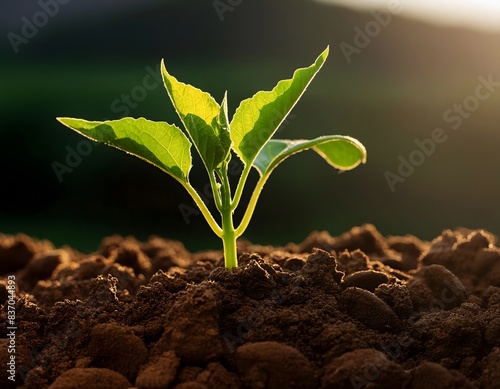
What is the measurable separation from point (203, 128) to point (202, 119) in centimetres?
3

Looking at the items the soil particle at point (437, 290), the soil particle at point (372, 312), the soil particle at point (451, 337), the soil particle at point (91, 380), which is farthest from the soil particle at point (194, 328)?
the soil particle at point (437, 290)

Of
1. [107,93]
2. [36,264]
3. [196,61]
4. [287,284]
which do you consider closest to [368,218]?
→ [196,61]

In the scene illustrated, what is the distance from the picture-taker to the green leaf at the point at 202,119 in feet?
5.91

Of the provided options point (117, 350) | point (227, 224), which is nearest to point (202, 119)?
point (227, 224)

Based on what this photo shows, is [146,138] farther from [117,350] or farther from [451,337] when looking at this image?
[451,337]

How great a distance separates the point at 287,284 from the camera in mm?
1839

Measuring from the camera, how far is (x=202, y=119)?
5.92 ft

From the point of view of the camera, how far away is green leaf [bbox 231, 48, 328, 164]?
5.90ft

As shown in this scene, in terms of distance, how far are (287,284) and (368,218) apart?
11.8ft

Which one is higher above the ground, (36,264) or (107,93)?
(107,93)

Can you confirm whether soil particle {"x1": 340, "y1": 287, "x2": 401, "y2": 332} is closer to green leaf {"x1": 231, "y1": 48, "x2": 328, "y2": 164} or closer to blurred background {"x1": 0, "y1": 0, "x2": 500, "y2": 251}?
green leaf {"x1": 231, "y1": 48, "x2": 328, "y2": 164}

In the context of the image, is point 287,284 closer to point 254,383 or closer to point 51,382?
point 254,383

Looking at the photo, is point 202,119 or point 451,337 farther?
point 202,119

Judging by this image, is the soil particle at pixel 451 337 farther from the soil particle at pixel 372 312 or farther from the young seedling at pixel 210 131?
the young seedling at pixel 210 131
